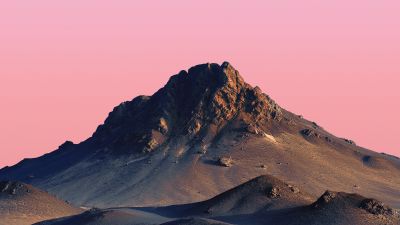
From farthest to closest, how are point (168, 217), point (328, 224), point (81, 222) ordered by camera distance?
point (168, 217)
point (81, 222)
point (328, 224)

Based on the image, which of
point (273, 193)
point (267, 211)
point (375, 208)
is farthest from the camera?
point (273, 193)

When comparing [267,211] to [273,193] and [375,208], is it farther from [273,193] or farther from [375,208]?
[375,208]

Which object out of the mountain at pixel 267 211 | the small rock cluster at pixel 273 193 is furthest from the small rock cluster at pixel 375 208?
the small rock cluster at pixel 273 193

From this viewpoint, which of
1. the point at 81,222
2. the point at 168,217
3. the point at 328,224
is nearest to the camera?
the point at 328,224

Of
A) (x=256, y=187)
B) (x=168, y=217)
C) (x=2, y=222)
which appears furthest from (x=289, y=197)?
(x=2, y=222)

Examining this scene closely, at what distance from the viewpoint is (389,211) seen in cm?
17400

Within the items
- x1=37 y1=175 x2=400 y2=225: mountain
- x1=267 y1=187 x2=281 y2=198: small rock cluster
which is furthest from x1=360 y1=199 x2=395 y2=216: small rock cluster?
Result: x1=267 y1=187 x2=281 y2=198: small rock cluster

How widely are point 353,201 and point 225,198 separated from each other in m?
23.4

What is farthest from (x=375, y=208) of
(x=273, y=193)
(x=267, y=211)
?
(x=273, y=193)

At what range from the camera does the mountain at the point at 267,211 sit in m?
169

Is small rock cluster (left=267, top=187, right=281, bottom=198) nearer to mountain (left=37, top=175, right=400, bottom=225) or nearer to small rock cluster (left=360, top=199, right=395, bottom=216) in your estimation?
mountain (left=37, top=175, right=400, bottom=225)

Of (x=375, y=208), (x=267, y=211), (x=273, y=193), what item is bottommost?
(x=375, y=208)

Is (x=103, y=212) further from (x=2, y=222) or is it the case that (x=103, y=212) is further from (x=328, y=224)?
(x=328, y=224)

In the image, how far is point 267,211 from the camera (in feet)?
597
